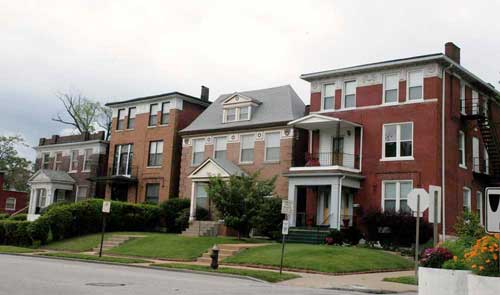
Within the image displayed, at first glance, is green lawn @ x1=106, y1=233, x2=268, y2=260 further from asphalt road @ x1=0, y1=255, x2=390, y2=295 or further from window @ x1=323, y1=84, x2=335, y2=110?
asphalt road @ x1=0, y1=255, x2=390, y2=295

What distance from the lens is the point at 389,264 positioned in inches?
950

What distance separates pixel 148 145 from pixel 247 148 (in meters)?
9.73

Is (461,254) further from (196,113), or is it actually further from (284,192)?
(196,113)

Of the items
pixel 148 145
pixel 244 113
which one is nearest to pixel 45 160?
pixel 148 145

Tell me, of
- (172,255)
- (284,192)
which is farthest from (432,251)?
(284,192)

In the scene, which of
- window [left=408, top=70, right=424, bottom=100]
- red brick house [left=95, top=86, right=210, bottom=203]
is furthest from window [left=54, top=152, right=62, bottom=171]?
window [left=408, top=70, right=424, bottom=100]

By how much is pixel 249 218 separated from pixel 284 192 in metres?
5.34

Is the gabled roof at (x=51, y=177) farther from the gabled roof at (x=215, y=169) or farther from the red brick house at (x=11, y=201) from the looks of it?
the gabled roof at (x=215, y=169)

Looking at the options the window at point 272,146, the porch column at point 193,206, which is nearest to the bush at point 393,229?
the window at point 272,146

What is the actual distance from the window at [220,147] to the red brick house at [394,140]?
6.27 meters

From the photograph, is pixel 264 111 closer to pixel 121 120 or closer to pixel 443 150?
pixel 443 150

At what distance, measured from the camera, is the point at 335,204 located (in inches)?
1233

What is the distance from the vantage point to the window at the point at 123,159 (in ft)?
153

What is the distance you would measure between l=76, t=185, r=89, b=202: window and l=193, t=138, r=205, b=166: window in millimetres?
12537
